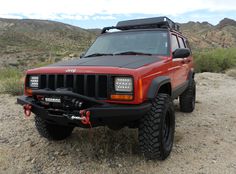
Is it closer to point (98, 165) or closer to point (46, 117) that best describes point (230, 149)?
point (98, 165)

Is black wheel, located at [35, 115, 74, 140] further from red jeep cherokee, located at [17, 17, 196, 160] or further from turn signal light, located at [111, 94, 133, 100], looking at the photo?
turn signal light, located at [111, 94, 133, 100]

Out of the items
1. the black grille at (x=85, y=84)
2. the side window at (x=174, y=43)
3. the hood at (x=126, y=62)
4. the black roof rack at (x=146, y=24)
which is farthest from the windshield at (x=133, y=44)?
the black grille at (x=85, y=84)

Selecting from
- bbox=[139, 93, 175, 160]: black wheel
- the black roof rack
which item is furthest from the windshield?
bbox=[139, 93, 175, 160]: black wheel

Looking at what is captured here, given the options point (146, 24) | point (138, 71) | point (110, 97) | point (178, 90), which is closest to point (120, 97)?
point (110, 97)

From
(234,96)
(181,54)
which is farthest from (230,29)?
(181,54)

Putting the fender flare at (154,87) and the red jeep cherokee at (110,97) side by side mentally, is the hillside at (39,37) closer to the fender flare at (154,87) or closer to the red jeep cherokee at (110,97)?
the red jeep cherokee at (110,97)

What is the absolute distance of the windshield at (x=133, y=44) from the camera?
17.4 feet

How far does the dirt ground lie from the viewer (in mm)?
4289

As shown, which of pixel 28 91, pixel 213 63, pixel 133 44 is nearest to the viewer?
pixel 28 91

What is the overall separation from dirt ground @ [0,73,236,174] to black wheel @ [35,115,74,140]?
10cm

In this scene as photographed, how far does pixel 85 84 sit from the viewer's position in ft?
13.4

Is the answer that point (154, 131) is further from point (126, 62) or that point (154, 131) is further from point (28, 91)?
point (28, 91)

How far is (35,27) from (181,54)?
77851 mm

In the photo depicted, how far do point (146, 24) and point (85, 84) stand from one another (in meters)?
2.79
